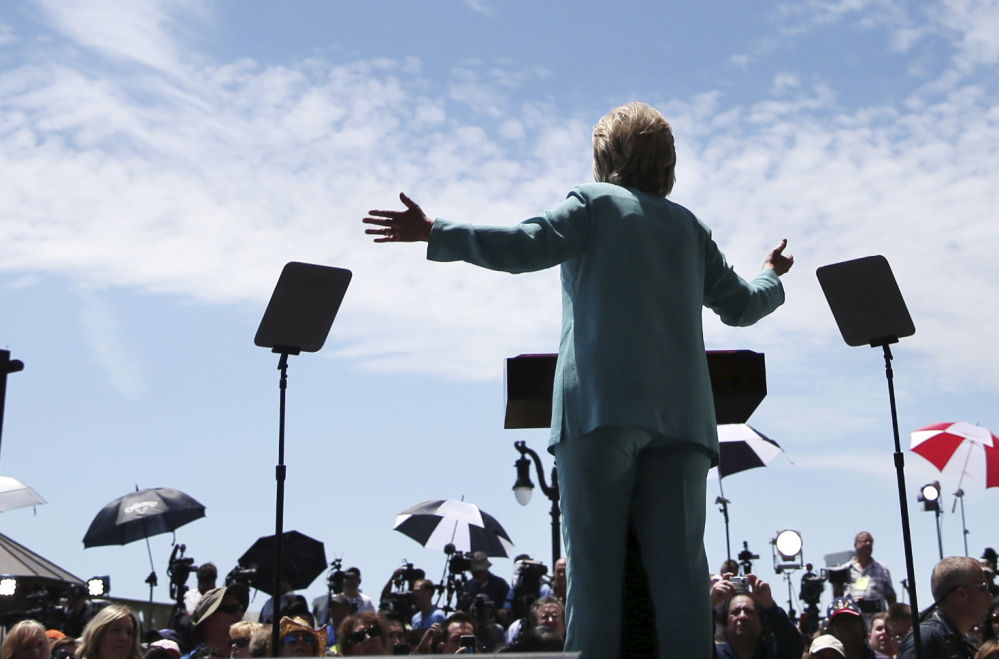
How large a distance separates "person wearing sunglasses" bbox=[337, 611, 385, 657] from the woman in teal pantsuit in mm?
4036

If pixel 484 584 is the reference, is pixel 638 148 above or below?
above

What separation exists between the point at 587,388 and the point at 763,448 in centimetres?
902

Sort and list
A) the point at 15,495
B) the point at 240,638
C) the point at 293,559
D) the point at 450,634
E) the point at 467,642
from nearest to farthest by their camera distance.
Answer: the point at 467,642 → the point at 240,638 → the point at 450,634 → the point at 293,559 → the point at 15,495

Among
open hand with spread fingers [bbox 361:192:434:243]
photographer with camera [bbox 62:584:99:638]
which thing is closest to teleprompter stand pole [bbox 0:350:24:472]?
open hand with spread fingers [bbox 361:192:434:243]

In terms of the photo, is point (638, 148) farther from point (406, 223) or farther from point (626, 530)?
point (626, 530)

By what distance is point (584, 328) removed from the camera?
2.82 meters

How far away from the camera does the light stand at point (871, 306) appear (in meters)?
4.54

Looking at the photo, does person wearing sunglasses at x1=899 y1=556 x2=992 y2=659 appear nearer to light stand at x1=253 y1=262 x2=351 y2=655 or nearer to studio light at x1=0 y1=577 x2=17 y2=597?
light stand at x1=253 y1=262 x2=351 y2=655

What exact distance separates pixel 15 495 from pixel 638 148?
41.2ft

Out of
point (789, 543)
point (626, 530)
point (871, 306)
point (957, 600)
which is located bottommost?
point (957, 600)

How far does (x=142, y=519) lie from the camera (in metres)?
11.5

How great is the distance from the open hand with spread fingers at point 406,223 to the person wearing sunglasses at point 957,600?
3.64 metres

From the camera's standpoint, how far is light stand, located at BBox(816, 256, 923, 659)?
4.54m

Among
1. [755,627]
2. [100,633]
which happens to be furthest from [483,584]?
[100,633]
